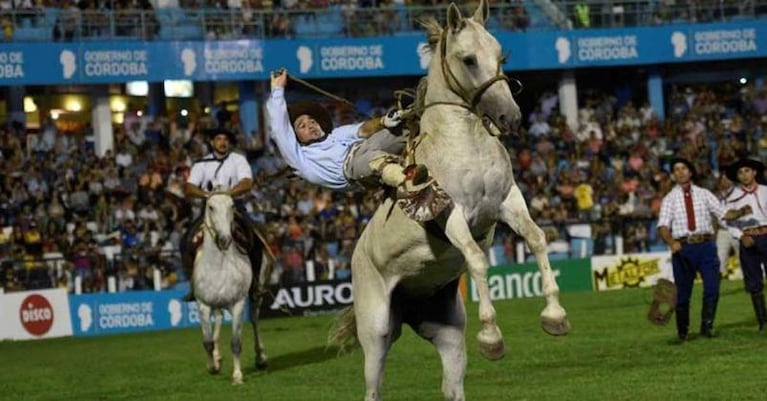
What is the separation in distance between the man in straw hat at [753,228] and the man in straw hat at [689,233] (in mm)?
1067

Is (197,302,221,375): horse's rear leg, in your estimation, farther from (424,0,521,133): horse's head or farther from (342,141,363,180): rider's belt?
(424,0,521,133): horse's head

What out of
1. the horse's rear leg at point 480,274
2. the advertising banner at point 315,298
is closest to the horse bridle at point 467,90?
the horse's rear leg at point 480,274

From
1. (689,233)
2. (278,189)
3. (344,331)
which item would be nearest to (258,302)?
(689,233)

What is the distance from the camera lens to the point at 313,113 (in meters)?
12.4

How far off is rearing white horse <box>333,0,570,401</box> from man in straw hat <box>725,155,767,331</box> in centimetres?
1001

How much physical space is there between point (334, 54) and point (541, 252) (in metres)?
29.8

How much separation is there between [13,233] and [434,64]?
22.5 m

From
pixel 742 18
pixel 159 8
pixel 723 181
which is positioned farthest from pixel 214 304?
pixel 742 18

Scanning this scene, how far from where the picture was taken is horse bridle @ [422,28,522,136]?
34.0 feet

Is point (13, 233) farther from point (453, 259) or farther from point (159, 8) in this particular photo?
point (453, 259)

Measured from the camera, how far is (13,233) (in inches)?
1256

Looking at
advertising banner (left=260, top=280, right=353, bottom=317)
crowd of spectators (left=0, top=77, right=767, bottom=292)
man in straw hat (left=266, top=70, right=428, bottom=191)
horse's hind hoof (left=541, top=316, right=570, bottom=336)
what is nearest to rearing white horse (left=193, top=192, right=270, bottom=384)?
man in straw hat (left=266, top=70, right=428, bottom=191)

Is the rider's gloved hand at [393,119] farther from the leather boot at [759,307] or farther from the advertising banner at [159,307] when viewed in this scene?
the advertising banner at [159,307]

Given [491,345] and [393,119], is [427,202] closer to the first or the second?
[491,345]
